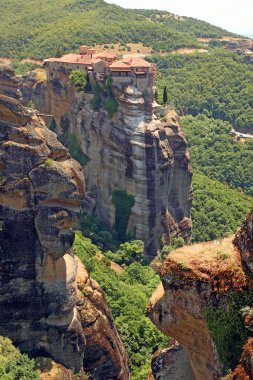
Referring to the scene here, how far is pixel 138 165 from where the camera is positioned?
58906mm

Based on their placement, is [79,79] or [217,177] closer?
[79,79]

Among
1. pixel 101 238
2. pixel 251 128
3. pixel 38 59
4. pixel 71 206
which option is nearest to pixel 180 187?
pixel 101 238

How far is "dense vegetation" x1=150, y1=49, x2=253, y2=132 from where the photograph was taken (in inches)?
4257

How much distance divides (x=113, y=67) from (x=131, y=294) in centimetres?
2837

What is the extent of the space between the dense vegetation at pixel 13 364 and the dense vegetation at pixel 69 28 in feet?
273

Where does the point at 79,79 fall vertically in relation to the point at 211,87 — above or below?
above

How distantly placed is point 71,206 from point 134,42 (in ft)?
322

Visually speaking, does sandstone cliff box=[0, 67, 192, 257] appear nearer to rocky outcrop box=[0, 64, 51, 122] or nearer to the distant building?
the distant building

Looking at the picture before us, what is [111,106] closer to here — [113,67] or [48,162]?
[113,67]

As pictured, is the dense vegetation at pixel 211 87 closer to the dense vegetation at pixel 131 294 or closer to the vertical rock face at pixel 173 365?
→ the dense vegetation at pixel 131 294

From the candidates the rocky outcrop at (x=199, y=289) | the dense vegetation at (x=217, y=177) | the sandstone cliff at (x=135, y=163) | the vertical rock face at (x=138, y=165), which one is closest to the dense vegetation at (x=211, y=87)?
the dense vegetation at (x=217, y=177)

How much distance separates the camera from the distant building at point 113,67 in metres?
60.7

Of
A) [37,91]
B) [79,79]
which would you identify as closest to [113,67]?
[79,79]

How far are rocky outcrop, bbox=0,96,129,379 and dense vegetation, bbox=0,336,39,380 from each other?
164 cm
